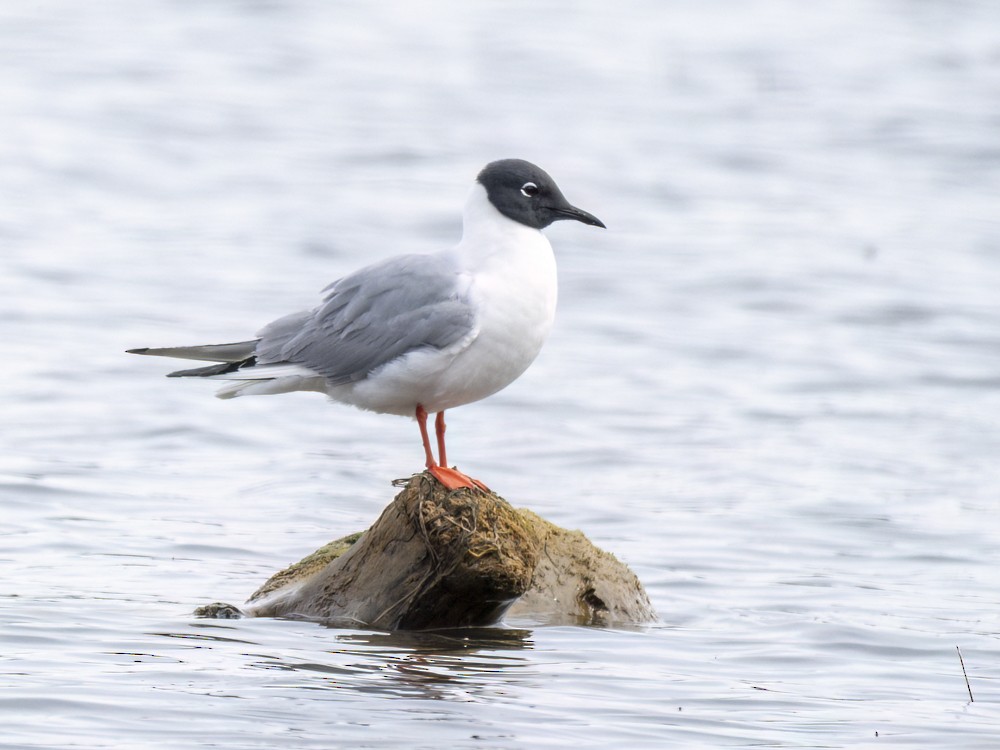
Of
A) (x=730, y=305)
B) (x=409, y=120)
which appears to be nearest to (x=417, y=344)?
(x=730, y=305)

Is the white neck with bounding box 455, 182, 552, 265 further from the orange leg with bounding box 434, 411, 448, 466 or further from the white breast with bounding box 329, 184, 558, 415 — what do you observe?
the orange leg with bounding box 434, 411, 448, 466

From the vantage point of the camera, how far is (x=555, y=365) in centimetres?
1571

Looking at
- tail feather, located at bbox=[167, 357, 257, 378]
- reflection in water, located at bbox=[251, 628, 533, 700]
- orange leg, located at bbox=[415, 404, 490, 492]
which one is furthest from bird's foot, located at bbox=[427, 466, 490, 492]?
tail feather, located at bbox=[167, 357, 257, 378]

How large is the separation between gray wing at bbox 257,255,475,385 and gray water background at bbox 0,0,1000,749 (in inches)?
51.0

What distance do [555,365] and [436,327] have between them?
8746mm

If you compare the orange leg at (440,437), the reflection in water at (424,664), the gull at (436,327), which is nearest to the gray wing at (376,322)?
the gull at (436,327)

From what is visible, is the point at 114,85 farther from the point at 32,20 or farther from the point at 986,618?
the point at 986,618

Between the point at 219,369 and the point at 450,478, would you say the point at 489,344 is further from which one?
the point at 219,369

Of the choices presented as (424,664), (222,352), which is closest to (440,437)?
(424,664)

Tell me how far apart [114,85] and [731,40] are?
11079 millimetres

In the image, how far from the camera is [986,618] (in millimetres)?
8883

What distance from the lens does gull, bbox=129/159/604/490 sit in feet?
23.0

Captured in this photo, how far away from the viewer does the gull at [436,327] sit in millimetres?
7020

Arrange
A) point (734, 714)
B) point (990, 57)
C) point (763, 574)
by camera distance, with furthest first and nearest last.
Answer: point (990, 57) < point (763, 574) < point (734, 714)
